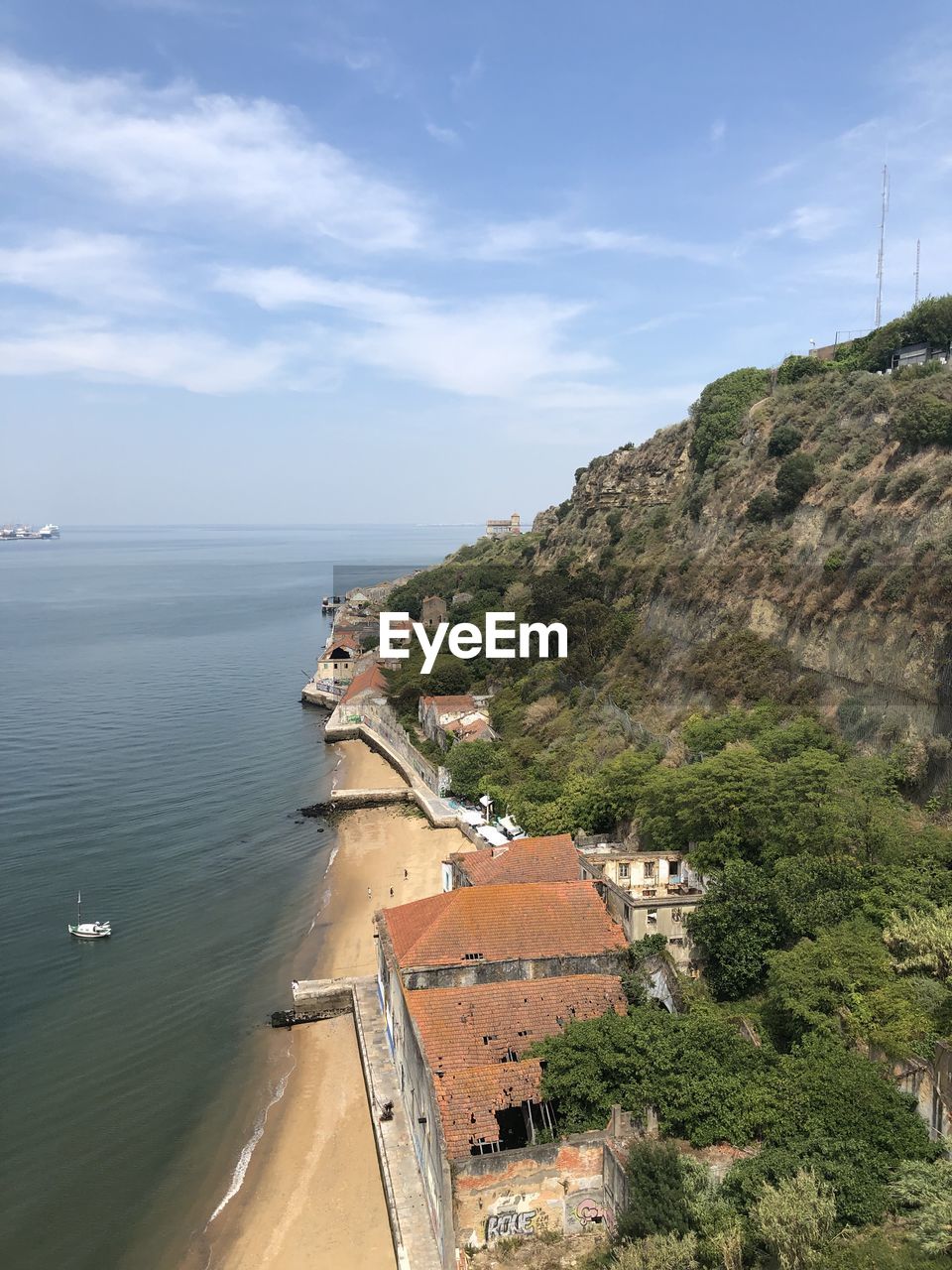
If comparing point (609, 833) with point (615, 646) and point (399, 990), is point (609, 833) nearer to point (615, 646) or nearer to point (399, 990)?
point (399, 990)

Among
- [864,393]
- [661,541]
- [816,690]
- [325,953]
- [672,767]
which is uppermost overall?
[864,393]

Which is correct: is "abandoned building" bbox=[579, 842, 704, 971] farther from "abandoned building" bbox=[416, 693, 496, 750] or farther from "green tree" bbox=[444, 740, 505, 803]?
"abandoned building" bbox=[416, 693, 496, 750]

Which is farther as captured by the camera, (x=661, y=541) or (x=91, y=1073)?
(x=661, y=541)

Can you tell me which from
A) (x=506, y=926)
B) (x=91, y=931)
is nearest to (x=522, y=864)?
(x=506, y=926)

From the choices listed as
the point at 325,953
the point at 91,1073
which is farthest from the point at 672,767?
the point at 91,1073

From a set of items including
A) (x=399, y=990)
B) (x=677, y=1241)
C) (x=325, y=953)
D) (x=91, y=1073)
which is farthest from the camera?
(x=325, y=953)

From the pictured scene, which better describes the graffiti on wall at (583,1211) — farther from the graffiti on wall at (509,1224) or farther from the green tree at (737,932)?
the green tree at (737,932)

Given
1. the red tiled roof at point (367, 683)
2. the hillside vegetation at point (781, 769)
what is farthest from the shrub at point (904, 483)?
the red tiled roof at point (367, 683)
